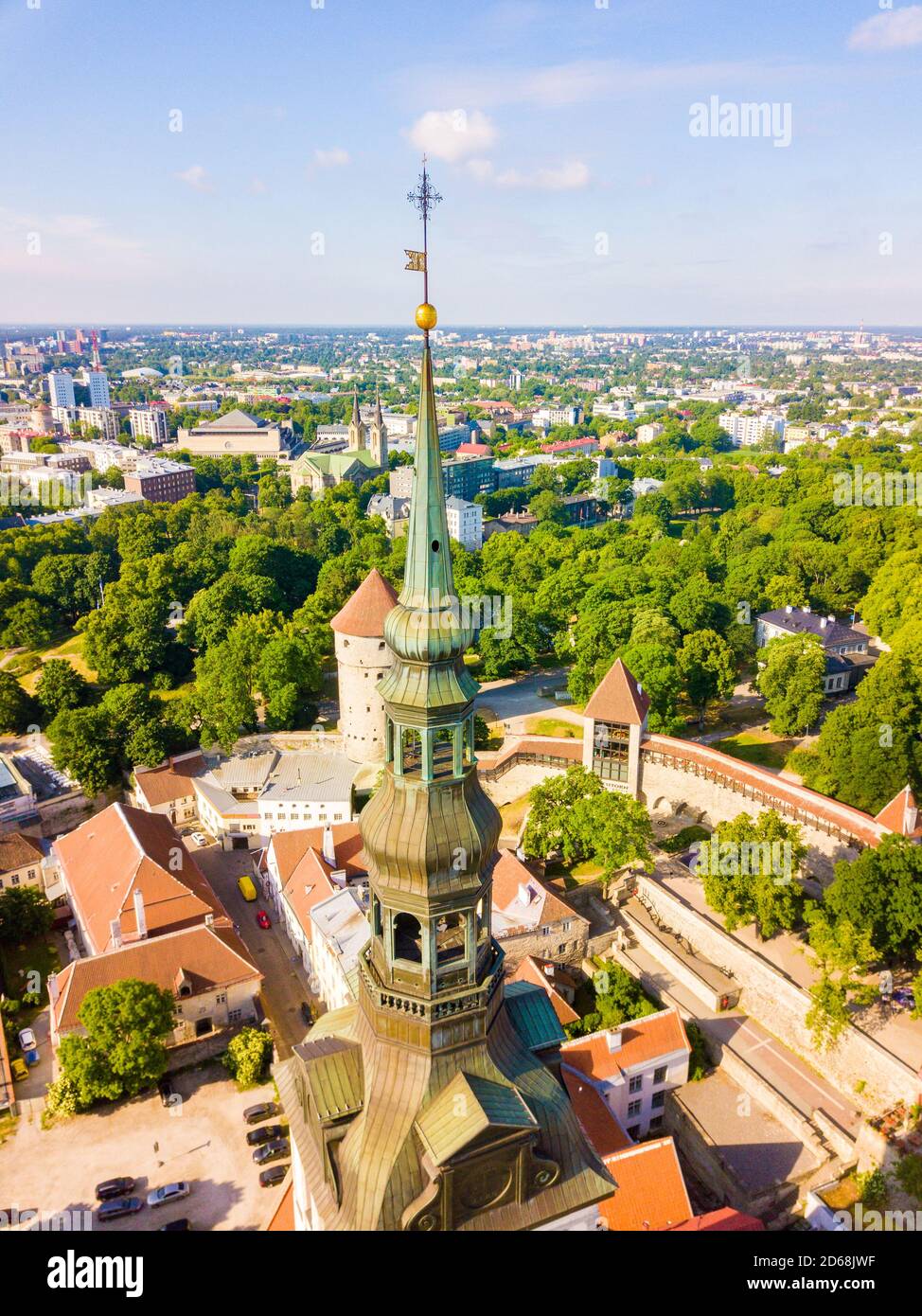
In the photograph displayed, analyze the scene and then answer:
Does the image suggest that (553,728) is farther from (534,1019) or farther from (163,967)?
(534,1019)

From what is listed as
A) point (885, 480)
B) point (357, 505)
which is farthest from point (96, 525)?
point (885, 480)

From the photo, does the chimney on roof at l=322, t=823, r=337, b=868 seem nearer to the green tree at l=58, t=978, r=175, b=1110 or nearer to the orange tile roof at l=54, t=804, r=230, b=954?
the orange tile roof at l=54, t=804, r=230, b=954

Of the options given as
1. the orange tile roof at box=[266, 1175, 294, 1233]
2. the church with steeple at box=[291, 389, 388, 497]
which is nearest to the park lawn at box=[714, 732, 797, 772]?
the orange tile roof at box=[266, 1175, 294, 1233]

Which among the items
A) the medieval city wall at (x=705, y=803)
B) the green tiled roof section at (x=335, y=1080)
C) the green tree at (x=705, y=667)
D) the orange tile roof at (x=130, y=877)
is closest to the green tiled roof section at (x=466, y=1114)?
the green tiled roof section at (x=335, y=1080)

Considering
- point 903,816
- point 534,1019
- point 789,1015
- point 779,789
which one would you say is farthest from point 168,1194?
point 903,816

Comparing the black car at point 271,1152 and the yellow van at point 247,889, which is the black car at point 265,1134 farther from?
the yellow van at point 247,889

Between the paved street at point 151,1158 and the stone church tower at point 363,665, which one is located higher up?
the stone church tower at point 363,665
